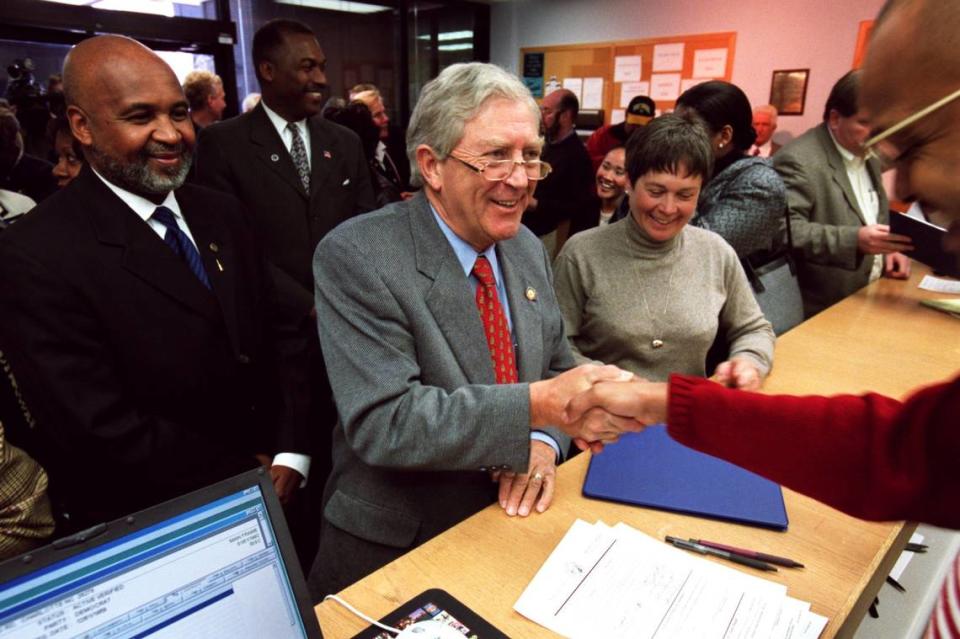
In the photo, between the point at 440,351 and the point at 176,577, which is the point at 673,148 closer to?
Result: the point at 440,351

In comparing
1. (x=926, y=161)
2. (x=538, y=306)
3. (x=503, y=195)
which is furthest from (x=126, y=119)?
(x=926, y=161)

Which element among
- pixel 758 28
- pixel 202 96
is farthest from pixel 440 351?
pixel 758 28

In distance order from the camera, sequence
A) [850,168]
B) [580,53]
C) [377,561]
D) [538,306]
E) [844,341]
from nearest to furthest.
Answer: [377,561]
[538,306]
[844,341]
[850,168]
[580,53]

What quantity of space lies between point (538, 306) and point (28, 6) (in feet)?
14.6

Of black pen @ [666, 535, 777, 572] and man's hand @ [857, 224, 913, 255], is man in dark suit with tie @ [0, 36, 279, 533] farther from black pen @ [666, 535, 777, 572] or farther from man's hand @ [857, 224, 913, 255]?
man's hand @ [857, 224, 913, 255]

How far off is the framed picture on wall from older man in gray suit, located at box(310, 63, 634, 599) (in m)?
5.37

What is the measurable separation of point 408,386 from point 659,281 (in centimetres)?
104

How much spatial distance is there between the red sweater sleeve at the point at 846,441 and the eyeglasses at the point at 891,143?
267 millimetres

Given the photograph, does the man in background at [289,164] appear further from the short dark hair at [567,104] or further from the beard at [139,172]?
the short dark hair at [567,104]

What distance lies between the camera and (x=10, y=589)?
55 cm

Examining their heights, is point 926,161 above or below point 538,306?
above

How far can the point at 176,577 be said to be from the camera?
2.10 ft

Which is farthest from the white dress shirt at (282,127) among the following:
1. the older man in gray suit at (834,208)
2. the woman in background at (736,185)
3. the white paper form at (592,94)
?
the white paper form at (592,94)

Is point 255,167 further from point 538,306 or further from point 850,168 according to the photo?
point 850,168
